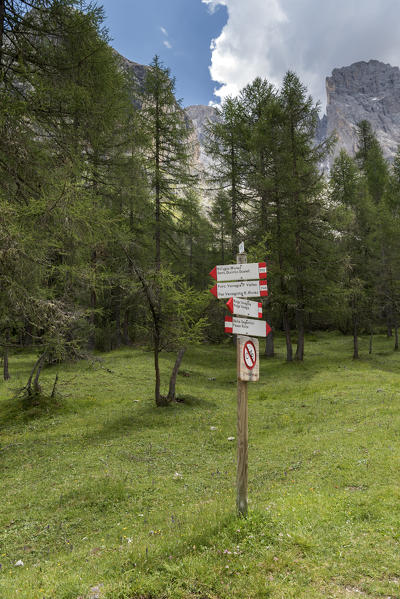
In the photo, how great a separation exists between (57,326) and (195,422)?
230 inches

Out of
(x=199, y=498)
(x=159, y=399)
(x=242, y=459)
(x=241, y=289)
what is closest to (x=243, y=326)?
(x=241, y=289)

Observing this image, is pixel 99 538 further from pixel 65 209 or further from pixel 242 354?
pixel 65 209

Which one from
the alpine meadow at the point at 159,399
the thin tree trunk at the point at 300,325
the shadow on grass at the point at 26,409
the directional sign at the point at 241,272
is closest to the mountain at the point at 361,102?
the alpine meadow at the point at 159,399

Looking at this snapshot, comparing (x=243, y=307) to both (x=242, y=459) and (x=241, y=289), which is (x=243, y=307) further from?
(x=242, y=459)

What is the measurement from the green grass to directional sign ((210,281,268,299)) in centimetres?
309

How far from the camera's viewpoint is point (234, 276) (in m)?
5.11

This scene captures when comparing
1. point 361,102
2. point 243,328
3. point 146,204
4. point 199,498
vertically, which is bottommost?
point 199,498

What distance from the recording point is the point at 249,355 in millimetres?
4840

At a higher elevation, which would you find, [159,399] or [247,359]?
[247,359]

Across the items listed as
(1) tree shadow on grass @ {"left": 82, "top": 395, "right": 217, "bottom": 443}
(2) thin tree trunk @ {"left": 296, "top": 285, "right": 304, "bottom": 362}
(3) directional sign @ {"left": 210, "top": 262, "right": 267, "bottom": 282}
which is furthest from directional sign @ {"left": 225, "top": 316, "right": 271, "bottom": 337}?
(2) thin tree trunk @ {"left": 296, "top": 285, "right": 304, "bottom": 362}

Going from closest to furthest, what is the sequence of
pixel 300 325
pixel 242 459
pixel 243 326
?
pixel 243 326 < pixel 242 459 < pixel 300 325

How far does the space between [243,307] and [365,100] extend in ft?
592

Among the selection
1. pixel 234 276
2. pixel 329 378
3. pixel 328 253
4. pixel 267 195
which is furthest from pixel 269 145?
pixel 234 276

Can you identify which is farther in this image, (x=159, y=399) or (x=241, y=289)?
(x=159, y=399)
